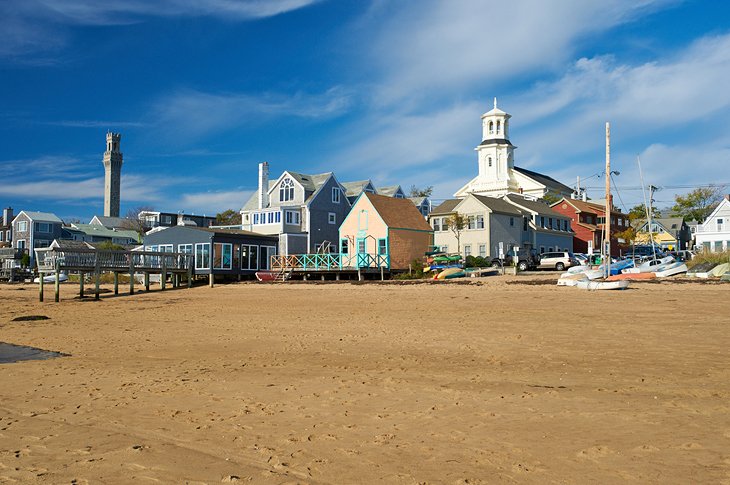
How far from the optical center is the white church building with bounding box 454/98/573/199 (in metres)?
90.6

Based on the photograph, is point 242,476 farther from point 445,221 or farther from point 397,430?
point 445,221

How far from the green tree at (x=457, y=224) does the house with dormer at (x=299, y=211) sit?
36.4ft

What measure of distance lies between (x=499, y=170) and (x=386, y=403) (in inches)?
3446

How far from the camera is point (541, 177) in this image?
3898 inches

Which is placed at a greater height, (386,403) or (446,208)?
(446,208)

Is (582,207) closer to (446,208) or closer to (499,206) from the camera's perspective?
(499,206)

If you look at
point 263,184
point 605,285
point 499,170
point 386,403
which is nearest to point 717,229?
point 499,170

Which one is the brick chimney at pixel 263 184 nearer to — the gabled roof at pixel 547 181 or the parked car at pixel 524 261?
the parked car at pixel 524 261

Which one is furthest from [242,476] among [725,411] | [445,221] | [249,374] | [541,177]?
[541,177]

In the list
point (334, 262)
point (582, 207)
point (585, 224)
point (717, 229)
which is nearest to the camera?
point (334, 262)

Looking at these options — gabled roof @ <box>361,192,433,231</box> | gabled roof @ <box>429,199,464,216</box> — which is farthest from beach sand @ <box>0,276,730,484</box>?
gabled roof @ <box>429,199,464,216</box>

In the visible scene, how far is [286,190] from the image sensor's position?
191 ft

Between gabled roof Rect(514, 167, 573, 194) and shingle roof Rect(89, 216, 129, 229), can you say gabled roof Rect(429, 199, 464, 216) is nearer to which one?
gabled roof Rect(514, 167, 573, 194)

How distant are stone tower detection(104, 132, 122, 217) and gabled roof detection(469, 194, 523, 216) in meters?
94.5
